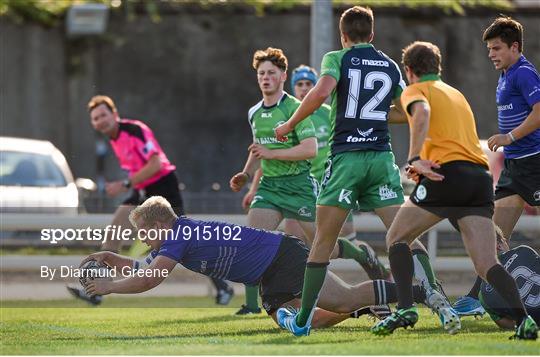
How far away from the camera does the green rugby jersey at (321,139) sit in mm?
12977

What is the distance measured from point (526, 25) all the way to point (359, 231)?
12.6 m

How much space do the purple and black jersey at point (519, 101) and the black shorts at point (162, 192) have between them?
13.8ft

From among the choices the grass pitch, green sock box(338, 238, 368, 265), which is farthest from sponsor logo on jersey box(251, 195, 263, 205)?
the grass pitch

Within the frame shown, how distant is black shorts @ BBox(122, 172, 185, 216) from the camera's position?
13836 millimetres

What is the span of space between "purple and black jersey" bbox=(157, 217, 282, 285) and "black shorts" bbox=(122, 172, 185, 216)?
12.0 feet

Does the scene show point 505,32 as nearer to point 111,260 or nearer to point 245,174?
point 245,174

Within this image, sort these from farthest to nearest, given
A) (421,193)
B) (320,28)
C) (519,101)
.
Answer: (320,28) → (519,101) → (421,193)

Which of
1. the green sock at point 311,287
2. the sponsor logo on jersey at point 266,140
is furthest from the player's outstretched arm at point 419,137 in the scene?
the sponsor logo on jersey at point 266,140

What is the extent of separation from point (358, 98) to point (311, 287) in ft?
4.29

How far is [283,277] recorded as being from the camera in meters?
10.2

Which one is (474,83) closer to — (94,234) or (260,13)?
(260,13)

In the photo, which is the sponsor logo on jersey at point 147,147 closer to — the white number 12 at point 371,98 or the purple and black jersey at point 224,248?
the purple and black jersey at point 224,248

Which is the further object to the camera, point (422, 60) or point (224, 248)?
point (224, 248)

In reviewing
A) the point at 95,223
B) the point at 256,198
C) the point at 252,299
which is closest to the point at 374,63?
the point at 256,198
